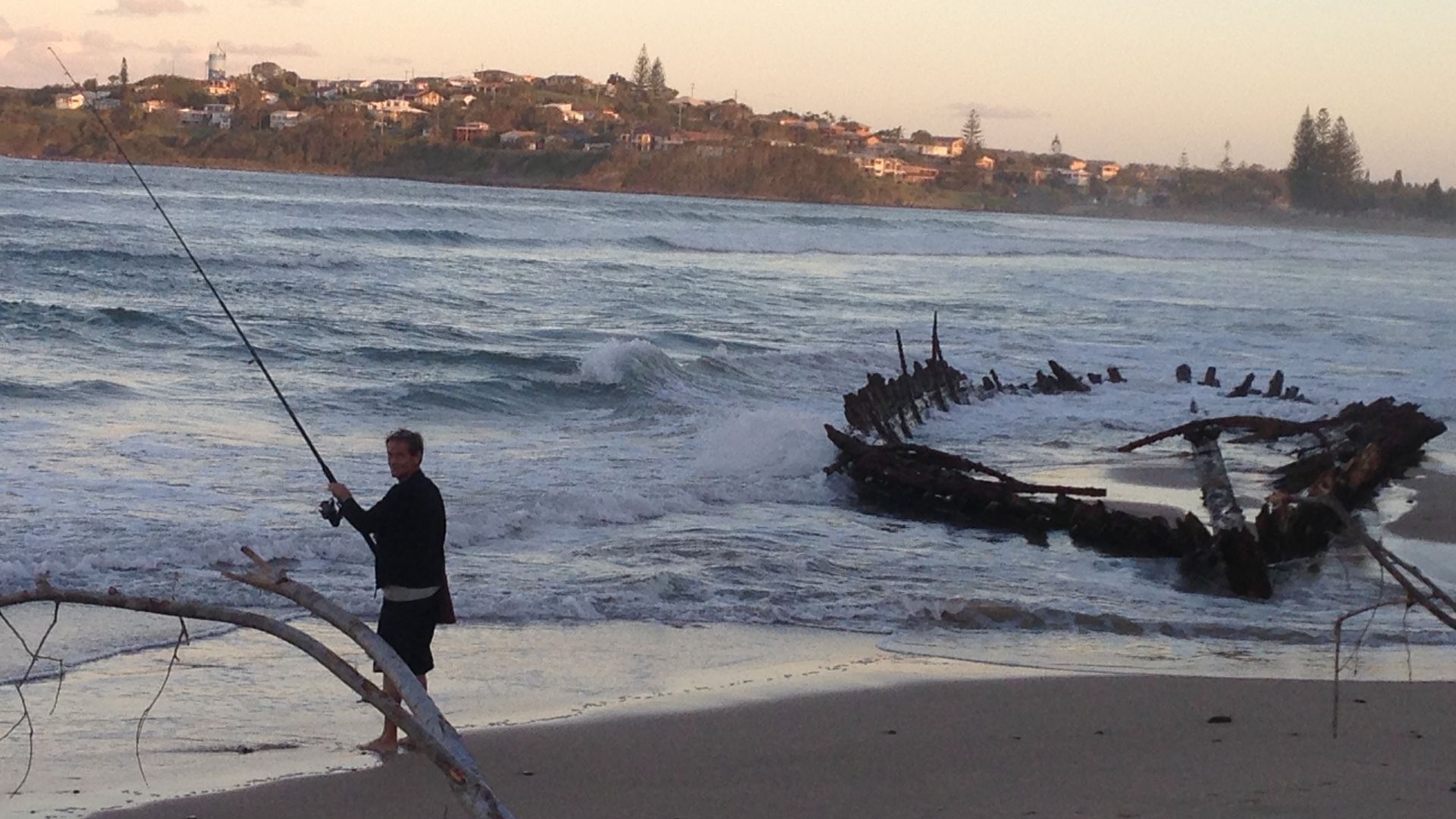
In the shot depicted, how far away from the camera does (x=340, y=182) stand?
92.1 metres

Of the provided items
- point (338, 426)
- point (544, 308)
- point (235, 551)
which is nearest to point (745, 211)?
point (544, 308)

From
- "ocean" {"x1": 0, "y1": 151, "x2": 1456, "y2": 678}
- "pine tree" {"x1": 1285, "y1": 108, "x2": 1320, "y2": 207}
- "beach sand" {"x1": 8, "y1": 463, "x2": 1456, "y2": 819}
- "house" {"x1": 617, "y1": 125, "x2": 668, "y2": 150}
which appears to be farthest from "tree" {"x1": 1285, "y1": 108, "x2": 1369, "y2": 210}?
"beach sand" {"x1": 8, "y1": 463, "x2": 1456, "y2": 819}

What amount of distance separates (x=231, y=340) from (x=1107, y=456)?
12.4 meters

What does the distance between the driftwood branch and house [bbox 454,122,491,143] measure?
13197 centimetres

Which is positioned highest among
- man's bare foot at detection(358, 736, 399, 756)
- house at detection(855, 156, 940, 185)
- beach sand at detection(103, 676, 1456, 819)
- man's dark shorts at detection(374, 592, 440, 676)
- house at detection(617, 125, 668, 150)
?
house at detection(617, 125, 668, 150)

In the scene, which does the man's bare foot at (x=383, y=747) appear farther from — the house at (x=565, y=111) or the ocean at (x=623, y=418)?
the house at (x=565, y=111)

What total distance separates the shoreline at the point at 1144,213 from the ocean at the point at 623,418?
67940 mm

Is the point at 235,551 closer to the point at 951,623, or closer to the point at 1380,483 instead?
the point at 951,623

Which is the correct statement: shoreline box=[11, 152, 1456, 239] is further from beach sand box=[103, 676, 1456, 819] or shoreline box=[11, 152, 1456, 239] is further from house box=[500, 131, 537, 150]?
beach sand box=[103, 676, 1456, 819]

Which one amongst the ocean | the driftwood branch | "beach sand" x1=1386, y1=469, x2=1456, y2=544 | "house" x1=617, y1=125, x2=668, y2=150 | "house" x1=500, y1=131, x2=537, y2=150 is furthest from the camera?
"house" x1=617, y1=125, x2=668, y2=150

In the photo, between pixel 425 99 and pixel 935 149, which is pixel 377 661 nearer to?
pixel 425 99

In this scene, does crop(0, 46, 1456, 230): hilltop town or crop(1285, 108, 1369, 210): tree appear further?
crop(1285, 108, 1369, 210): tree

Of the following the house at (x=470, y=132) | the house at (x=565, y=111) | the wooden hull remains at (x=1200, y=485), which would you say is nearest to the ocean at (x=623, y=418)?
the wooden hull remains at (x=1200, y=485)

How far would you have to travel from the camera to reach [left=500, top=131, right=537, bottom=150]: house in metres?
130
